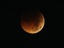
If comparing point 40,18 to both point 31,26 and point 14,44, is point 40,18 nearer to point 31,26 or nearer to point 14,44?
point 31,26

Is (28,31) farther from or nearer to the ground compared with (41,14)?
nearer to the ground

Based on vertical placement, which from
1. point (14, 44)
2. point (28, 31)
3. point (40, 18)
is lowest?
point (14, 44)

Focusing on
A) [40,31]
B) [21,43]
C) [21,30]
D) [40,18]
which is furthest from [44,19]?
[21,43]

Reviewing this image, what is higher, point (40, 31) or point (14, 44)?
point (40, 31)

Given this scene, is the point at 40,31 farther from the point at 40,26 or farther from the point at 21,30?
the point at 21,30

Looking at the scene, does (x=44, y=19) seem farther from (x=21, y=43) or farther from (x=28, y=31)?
(x=21, y=43)

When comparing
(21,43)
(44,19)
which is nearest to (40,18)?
(44,19)

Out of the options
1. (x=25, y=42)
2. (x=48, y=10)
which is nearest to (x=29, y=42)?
(x=25, y=42)
